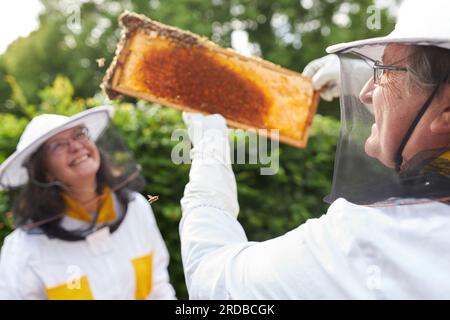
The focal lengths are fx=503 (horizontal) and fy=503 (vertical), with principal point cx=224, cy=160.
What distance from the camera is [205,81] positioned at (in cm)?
267

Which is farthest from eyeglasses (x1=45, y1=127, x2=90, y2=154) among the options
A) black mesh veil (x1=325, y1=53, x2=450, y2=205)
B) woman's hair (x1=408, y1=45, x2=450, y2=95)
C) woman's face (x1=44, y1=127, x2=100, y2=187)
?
woman's hair (x1=408, y1=45, x2=450, y2=95)

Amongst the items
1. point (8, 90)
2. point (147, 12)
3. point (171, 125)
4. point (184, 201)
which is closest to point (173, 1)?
point (147, 12)

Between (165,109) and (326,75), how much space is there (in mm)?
2375

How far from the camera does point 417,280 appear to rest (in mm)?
1267

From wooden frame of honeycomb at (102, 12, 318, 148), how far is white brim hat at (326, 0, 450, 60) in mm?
1206

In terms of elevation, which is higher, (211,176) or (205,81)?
(205,81)

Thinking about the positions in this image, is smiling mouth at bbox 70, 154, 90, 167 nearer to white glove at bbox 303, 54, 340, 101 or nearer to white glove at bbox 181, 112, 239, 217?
white glove at bbox 181, 112, 239, 217

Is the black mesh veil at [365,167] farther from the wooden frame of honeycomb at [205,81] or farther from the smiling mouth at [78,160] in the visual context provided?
the smiling mouth at [78,160]

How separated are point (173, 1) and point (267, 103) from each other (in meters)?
12.7

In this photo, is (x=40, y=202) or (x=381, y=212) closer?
(x=381, y=212)

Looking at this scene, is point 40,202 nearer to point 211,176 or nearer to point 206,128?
point 206,128

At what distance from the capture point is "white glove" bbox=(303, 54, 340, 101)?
247 centimetres

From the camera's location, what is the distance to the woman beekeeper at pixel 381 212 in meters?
1.28

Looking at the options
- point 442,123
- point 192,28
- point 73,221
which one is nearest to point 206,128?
point 442,123
